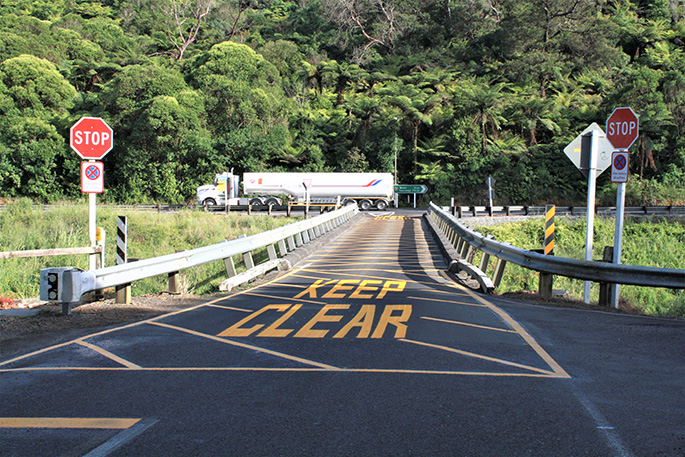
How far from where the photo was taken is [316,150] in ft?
185

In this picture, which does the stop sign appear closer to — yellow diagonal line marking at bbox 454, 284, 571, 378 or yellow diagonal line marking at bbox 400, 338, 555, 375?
yellow diagonal line marking at bbox 454, 284, 571, 378

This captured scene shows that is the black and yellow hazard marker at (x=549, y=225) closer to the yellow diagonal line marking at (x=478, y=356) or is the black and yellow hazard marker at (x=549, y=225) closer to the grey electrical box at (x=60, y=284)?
the yellow diagonal line marking at (x=478, y=356)

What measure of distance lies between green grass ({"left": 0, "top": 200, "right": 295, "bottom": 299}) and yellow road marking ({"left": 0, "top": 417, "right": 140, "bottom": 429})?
9.14 m

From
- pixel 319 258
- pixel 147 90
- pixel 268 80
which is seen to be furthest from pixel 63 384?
pixel 268 80

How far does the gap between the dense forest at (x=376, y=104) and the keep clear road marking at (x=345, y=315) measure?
131 ft

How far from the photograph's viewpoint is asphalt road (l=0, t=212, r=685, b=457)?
144 inches

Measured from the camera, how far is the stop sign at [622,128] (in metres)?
9.80

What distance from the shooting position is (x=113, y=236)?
1048 inches

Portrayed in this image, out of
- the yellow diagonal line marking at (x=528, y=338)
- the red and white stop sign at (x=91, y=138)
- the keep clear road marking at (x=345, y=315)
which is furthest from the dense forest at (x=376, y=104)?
the red and white stop sign at (x=91, y=138)

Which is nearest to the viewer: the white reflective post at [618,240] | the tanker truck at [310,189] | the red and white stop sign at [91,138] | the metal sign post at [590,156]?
the white reflective post at [618,240]

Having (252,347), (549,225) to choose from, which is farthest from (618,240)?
(252,347)

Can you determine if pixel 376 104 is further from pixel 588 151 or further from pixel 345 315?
pixel 345 315

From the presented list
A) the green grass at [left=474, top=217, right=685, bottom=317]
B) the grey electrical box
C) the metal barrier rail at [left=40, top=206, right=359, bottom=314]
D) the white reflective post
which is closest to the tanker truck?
the green grass at [left=474, top=217, right=685, bottom=317]

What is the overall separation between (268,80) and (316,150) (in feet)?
37.7
